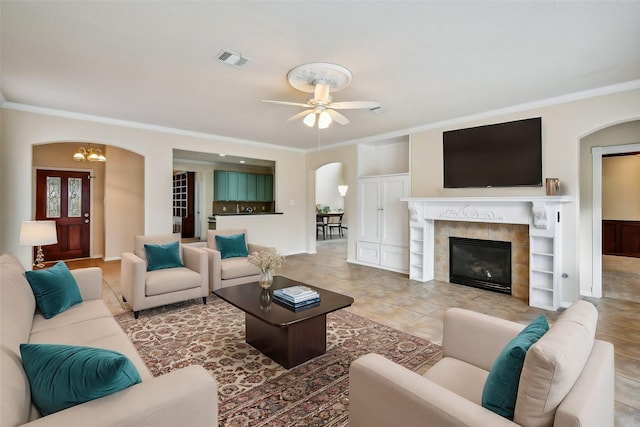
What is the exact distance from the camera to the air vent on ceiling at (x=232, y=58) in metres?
2.77

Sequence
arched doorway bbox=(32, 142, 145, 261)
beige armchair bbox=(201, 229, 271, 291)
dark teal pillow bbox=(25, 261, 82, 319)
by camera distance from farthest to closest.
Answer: arched doorway bbox=(32, 142, 145, 261) < beige armchair bbox=(201, 229, 271, 291) < dark teal pillow bbox=(25, 261, 82, 319)

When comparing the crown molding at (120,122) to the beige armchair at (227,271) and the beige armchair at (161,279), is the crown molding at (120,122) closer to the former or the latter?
the beige armchair at (161,279)

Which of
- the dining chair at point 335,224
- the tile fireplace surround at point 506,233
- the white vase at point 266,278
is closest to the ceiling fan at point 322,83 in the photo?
the white vase at point 266,278

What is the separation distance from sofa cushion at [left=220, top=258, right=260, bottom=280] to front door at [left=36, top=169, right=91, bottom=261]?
467 cm

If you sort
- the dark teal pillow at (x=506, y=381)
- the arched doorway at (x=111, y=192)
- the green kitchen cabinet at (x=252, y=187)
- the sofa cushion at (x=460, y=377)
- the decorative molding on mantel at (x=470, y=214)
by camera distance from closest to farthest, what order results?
1. the dark teal pillow at (x=506, y=381)
2. the sofa cushion at (x=460, y=377)
3. the decorative molding on mantel at (x=470, y=214)
4. the arched doorway at (x=111, y=192)
5. the green kitchen cabinet at (x=252, y=187)

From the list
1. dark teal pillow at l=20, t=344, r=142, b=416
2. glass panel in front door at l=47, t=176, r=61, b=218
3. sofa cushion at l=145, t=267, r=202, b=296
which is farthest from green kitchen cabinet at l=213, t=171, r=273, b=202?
dark teal pillow at l=20, t=344, r=142, b=416

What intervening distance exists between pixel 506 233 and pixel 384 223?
6.79 feet

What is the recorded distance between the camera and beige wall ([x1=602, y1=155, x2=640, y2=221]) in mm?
6699

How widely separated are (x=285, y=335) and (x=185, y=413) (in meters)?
1.29

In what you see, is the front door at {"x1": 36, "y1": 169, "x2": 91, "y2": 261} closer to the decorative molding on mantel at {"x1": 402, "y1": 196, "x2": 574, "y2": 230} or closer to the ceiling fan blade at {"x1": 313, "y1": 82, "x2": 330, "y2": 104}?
the ceiling fan blade at {"x1": 313, "y1": 82, "x2": 330, "y2": 104}

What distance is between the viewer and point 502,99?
13.0 feet

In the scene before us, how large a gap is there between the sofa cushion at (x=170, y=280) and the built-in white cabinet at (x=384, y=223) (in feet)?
11.4

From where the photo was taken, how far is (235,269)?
417cm

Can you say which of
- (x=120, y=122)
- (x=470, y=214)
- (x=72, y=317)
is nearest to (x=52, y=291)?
(x=72, y=317)
